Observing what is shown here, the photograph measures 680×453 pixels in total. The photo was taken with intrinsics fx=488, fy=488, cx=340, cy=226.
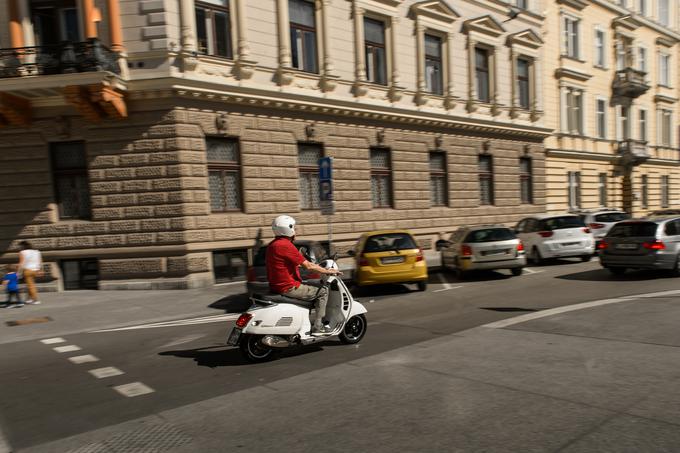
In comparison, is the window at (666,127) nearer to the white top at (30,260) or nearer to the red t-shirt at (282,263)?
the red t-shirt at (282,263)

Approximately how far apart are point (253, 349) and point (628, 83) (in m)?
33.0

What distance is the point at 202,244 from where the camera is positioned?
1404 centimetres

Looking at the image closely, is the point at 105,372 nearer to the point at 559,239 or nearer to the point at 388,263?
the point at 388,263

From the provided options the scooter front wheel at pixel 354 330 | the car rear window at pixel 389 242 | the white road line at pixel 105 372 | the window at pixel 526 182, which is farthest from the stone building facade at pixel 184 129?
the window at pixel 526 182

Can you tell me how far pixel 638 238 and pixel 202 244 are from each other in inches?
449

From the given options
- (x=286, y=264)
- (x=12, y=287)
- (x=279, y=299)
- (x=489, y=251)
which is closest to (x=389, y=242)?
(x=489, y=251)

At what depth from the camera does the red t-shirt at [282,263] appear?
6305mm

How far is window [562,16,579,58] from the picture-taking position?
27781 millimetres

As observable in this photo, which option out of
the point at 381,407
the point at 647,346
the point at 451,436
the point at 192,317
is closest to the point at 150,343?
the point at 192,317

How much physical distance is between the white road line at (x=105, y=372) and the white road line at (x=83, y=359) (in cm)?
60

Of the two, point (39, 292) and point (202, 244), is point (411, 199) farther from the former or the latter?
point (39, 292)

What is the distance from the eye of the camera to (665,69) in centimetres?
3666

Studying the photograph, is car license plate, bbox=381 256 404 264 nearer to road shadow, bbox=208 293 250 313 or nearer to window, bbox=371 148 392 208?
road shadow, bbox=208 293 250 313

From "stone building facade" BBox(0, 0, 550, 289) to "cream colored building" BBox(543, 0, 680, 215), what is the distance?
12.9 m
